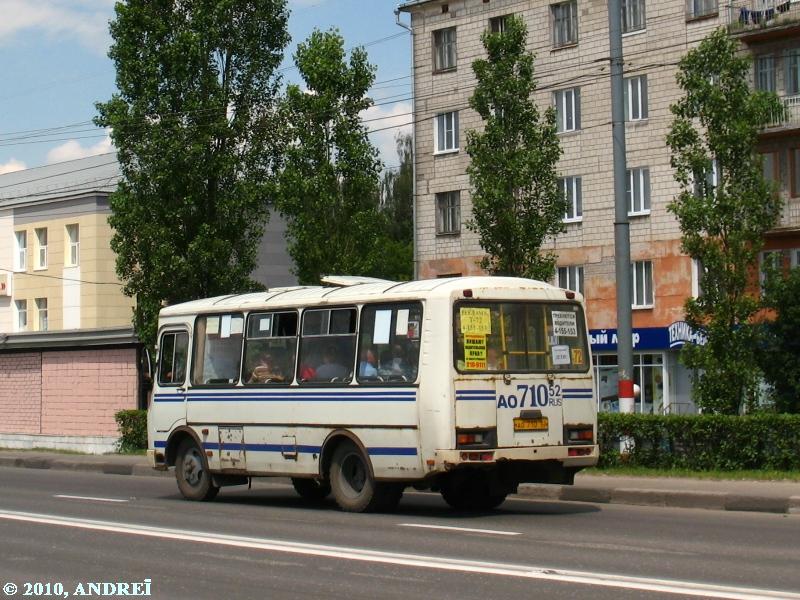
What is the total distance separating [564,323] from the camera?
16.7 meters

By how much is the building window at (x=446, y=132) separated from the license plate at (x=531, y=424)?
3443 cm

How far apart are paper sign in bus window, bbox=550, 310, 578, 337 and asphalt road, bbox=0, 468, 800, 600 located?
2157mm

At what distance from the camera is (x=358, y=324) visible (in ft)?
55.1

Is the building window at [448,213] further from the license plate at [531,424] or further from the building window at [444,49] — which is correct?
the license plate at [531,424]

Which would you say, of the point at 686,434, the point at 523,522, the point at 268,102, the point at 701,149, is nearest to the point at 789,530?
the point at 523,522

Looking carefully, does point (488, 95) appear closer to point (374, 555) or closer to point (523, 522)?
point (523, 522)

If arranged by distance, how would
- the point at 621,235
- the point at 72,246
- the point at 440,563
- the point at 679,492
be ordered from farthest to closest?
the point at 72,246, the point at 621,235, the point at 679,492, the point at 440,563

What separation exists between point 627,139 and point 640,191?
1797 mm

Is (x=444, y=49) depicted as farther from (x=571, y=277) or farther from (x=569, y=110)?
(x=571, y=277)

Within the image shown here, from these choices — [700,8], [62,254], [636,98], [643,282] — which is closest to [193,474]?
[643,282]

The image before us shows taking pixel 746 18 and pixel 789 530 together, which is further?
pixel 746 18

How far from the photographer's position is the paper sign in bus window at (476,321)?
15750 mm

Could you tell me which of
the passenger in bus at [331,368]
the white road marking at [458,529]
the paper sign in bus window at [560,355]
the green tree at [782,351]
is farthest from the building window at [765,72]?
the white road marking at [458,529]

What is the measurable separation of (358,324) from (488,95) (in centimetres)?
1314
